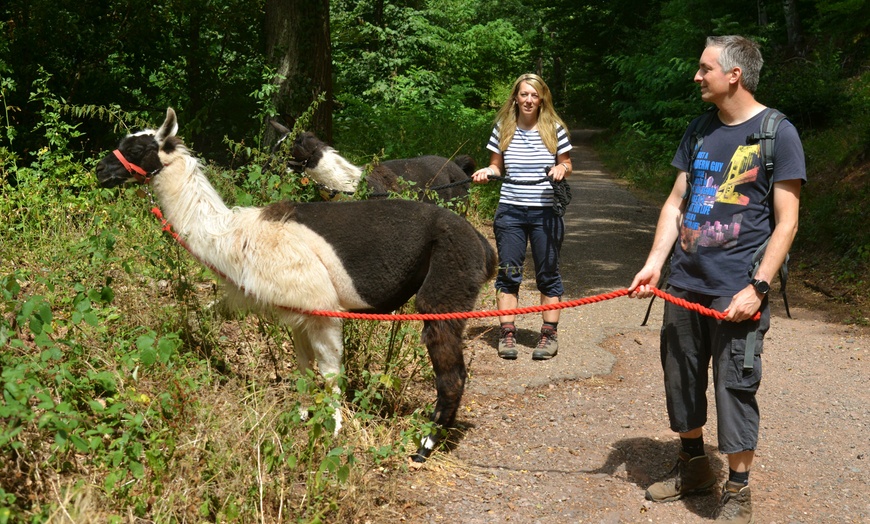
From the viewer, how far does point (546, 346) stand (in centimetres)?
706

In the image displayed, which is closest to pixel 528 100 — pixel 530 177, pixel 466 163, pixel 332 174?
pixel 530 177

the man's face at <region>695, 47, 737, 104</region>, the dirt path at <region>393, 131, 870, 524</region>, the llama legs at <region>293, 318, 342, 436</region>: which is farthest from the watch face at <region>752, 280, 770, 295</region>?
the llama legs at <region>293, 318, 342, 436</region>

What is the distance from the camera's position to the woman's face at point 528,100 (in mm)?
6680

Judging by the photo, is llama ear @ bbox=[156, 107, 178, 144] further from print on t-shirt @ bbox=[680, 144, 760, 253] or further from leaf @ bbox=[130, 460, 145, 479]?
print on t-shirt @ bbox=[680, 144, 760, 253]

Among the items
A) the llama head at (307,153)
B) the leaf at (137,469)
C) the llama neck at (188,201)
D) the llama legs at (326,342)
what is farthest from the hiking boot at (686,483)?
the llama head at (307,153)

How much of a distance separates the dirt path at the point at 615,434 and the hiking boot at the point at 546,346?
64 millimetres

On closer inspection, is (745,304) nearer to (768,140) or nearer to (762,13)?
(768,140)

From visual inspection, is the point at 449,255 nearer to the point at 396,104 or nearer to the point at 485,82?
the point at 396,104

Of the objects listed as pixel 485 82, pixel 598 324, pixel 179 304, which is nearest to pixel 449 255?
pixel 179 304

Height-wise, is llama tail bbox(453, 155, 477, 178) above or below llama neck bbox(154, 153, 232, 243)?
below

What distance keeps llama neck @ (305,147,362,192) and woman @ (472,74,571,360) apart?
1.26 m

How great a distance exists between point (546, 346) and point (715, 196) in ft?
10.4

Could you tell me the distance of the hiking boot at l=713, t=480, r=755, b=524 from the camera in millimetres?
4172

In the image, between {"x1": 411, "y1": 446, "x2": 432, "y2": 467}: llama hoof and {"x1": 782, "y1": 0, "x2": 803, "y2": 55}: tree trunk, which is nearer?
{"x1": 411, "y1": 446, "x2": 432, "y2": 467}: llama hoof
